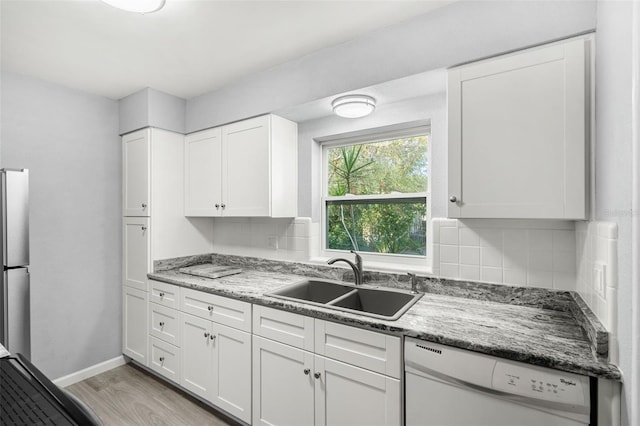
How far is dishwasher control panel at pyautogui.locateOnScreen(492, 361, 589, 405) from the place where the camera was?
3.52ft

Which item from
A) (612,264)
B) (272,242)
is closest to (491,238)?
(612,264)

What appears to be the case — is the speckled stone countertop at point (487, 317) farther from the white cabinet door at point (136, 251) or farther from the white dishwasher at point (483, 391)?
the white cabinet door at point (136, 251)

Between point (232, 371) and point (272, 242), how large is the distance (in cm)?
105

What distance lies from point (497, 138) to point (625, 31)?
21.7 inches

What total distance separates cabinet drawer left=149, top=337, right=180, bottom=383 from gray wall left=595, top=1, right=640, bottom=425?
2.51 metres

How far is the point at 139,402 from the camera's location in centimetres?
231

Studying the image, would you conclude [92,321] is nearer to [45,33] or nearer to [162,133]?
[162,133]

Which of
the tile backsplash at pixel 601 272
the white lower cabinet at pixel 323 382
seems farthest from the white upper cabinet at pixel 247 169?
the tile backsplash at pixel 601 272

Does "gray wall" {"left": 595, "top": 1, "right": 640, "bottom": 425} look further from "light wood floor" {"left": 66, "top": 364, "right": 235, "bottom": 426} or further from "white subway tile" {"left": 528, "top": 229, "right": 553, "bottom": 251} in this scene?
"light wood floor" {"left": 66, "top": 364, "right": 235, "bottom": 426}

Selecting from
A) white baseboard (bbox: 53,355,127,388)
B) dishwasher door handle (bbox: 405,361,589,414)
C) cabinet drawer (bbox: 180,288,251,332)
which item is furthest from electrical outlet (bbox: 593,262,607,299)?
white baseboard (bbox: 53,355,127,388)

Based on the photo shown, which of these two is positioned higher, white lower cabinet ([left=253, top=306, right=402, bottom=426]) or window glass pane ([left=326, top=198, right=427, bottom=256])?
window glass pane ([left=326, top=198, right=427, bottom=256])

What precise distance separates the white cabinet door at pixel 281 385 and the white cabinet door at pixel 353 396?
0.23ft

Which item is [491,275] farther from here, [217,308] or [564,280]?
[217,308]

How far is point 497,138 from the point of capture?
1460mm
